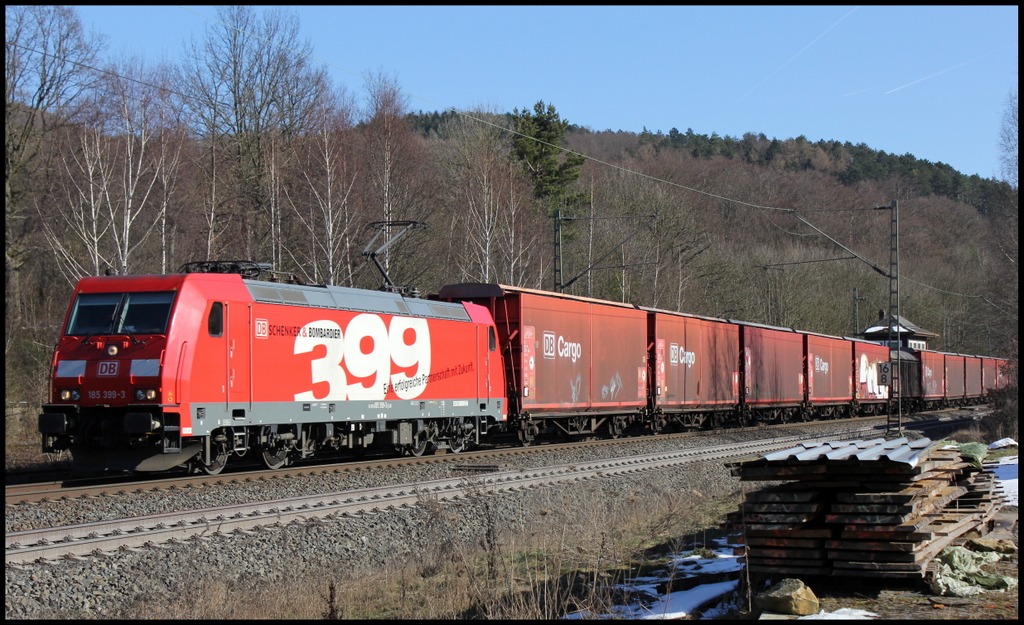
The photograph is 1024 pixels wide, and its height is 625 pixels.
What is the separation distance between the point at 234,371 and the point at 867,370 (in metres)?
36.8

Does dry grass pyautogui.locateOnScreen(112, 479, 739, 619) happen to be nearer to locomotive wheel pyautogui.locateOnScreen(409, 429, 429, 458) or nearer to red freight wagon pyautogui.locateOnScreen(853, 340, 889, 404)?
locomotive wheel pyautogui.locateOnScreen(409, 429, 429, 458)

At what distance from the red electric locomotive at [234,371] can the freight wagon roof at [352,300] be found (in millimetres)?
27

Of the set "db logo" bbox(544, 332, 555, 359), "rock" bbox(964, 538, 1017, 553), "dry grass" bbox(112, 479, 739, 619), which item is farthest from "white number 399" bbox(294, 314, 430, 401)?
"rock" bbox(964, 538, 1017, 553)

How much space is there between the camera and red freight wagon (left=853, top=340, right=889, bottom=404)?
41406 mm

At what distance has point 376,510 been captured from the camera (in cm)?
1142

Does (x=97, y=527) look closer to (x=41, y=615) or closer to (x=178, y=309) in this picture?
(x=41, y=615)

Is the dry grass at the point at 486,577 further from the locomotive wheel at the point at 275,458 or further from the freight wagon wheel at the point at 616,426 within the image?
the freight wagon wheel at the point at 616,426

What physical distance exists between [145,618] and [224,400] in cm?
675

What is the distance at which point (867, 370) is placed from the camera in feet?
141

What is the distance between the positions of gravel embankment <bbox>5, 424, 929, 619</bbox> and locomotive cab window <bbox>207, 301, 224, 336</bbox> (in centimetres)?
250

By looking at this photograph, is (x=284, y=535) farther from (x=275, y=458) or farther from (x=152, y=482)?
(x=275, y=458)

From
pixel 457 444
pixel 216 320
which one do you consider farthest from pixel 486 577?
pixel 457 444

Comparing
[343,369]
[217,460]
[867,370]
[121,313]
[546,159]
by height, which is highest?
[546,159]

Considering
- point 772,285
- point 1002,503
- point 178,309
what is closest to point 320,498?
point 178,309
